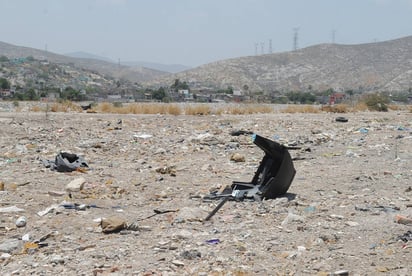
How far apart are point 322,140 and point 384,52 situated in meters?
57.4

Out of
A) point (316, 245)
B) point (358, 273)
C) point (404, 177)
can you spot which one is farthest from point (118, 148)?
point (358, 273)

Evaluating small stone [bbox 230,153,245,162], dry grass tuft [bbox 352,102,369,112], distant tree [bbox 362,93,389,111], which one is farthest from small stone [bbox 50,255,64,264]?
distant tree [bbox 362,93,389,111]

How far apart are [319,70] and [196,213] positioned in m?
60.2

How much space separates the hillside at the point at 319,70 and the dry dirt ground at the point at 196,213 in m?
47.4

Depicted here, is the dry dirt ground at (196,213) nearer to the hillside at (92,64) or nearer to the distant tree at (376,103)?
the distant tree at (376,103)

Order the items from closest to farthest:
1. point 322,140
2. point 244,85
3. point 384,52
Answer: point 322,140, point 244,85, point 384,52

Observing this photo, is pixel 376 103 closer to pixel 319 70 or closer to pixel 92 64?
pixel 319 70

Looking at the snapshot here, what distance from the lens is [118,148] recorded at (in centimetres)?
862

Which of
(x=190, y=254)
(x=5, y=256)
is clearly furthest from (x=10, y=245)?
(x=190, y=254)

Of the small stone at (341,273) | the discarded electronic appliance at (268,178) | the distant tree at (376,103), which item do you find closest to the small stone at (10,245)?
the discarded electronic appliance at (268,178)

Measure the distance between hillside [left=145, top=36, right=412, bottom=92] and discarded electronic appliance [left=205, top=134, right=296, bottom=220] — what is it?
50.0 m

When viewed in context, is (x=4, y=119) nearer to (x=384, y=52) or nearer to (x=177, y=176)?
(x=177, y=176)

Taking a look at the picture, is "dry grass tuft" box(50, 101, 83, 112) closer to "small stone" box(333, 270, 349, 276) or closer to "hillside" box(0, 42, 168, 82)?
"small stone" box(333, 270, 349, 276)

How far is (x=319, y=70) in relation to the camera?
61969mm
